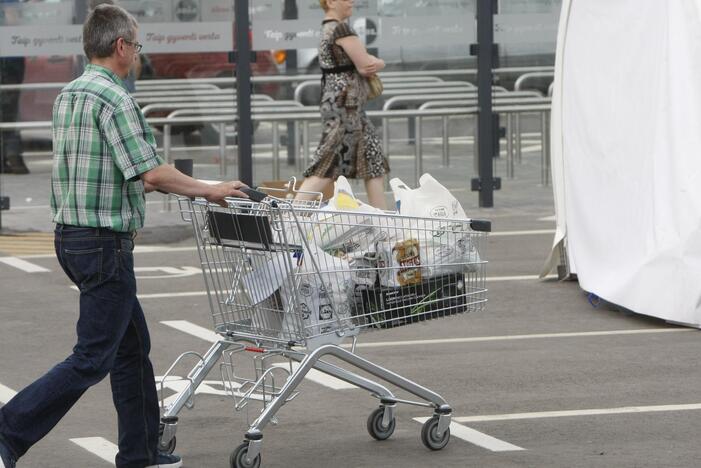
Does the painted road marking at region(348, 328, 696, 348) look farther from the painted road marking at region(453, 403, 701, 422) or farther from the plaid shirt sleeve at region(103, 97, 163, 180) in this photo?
the plaid shirt sleeve at region(103, 97, 163, 180)

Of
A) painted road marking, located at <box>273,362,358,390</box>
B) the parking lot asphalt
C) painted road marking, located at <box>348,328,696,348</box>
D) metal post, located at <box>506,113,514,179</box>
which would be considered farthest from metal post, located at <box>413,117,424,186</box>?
painted road marking, located at <box>273,362,358,390</box>

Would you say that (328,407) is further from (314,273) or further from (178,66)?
(178,66)

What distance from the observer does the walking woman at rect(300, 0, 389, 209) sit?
35.7 ft

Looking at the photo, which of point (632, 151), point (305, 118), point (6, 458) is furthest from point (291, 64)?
point (6, 458)

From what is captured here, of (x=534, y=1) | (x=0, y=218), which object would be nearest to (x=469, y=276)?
(x=0, y=218)

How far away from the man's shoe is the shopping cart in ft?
0.46

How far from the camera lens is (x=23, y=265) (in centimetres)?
1104

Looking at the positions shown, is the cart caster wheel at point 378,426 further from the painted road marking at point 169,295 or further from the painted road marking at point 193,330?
the painted road marking at point 169,295

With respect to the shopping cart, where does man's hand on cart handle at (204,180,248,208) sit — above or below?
above

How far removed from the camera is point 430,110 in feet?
47.1

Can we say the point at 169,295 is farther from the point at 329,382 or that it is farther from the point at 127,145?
the point at 127,145

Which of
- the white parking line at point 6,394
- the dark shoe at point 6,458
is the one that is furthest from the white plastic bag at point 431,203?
the white parking line at point 6,394

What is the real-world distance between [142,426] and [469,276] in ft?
4.76

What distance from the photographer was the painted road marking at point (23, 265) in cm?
1080
